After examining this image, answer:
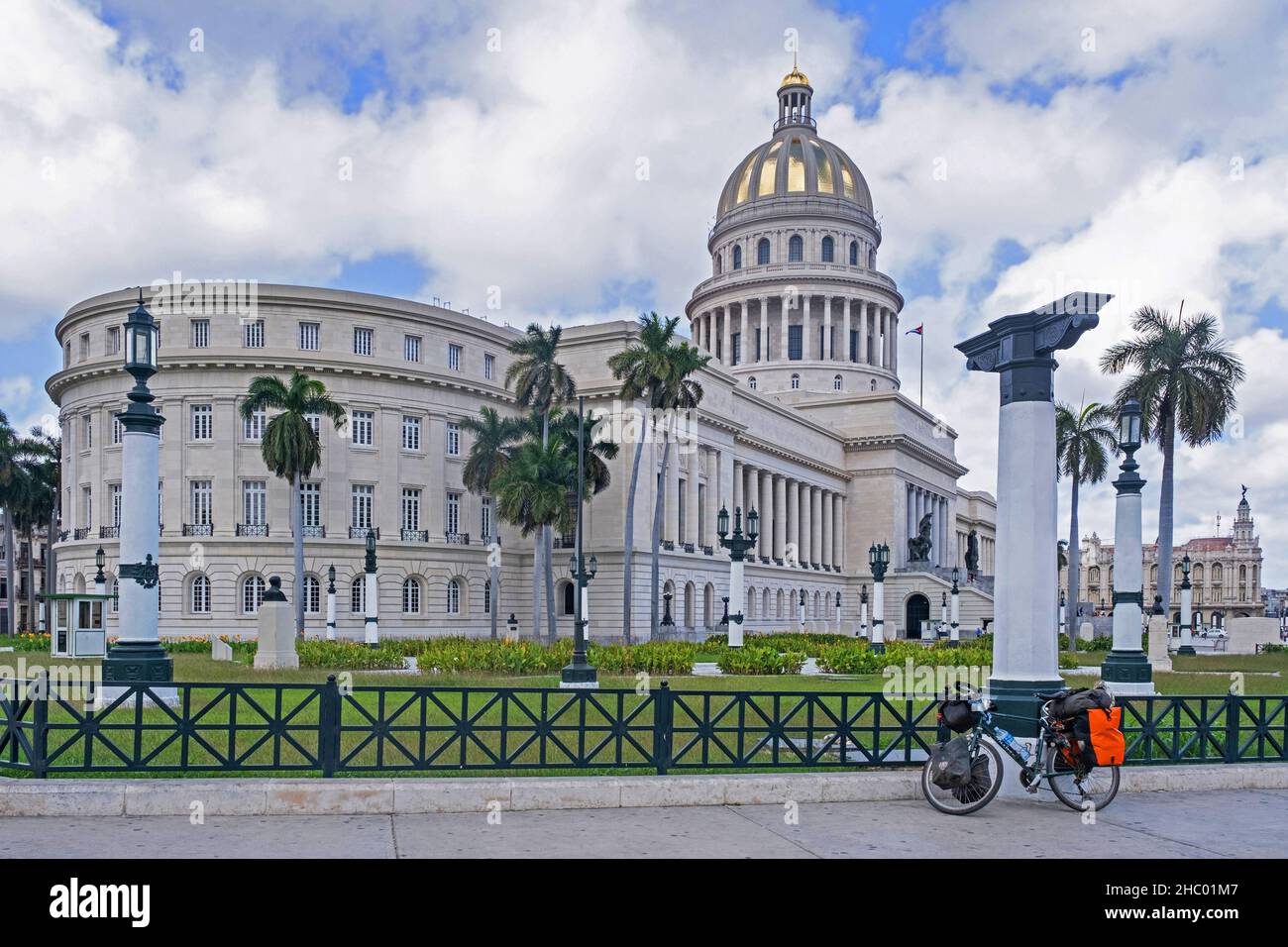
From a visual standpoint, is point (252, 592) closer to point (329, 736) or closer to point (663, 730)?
point (329, 736)

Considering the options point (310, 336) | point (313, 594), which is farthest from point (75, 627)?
point (310, 336)

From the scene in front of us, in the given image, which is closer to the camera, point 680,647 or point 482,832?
point 482,832

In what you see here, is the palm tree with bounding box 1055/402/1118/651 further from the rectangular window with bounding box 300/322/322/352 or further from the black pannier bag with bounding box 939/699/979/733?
the black pannier bag with bounding box 939/699/979/733

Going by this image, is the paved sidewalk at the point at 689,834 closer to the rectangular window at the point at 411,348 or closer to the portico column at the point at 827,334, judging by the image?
the rectangular window at the point at 411,348

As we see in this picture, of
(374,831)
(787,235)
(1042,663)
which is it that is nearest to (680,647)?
(1042,663)

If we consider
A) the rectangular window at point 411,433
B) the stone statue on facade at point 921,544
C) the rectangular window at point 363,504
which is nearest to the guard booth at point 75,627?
the rectangular window at point 363,504

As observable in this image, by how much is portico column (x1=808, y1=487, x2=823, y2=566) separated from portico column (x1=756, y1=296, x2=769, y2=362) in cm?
1720

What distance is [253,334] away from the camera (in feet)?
180

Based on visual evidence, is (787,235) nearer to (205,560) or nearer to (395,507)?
(395,507)

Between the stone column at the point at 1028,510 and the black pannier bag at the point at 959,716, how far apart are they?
1.19m

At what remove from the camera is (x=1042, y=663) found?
11070 mm

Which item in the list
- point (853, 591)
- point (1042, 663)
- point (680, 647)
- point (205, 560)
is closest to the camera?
point (1042, 663)

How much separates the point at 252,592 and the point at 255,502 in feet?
14.6

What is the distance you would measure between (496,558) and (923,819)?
51475 mm
